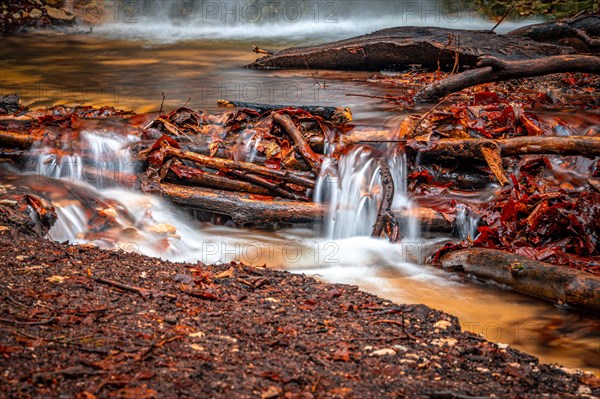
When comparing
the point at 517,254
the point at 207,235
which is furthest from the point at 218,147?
the point at 517,254

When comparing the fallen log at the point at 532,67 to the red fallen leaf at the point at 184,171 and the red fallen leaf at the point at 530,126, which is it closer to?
the red fallen leaf at the point at 530,126

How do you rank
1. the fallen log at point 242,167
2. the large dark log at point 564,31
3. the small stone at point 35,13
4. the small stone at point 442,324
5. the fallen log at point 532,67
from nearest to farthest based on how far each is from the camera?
1. the small stone at point 442,324
2. the fallen log at point 242,167
3. the fallen log at point 532,67
4. the large dark log at point 564,31
5. the small stone at point 35,13

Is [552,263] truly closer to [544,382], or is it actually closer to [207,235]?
[544,382]

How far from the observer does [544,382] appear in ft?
11.6

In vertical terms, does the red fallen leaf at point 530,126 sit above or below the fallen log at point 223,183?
above

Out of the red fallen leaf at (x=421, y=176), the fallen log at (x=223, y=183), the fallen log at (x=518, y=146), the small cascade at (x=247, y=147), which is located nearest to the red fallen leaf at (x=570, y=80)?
the fallen log at (x=518, y=146)

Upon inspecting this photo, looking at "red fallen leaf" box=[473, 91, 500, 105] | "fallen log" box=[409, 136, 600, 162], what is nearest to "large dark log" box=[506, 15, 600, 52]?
"red fallen leaf" box=[473, 91, 500, 105]

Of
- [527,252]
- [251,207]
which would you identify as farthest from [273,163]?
[527,252]

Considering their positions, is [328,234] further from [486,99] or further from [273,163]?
[486,99]

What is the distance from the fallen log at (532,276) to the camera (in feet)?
15.8

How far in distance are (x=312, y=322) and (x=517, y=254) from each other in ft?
7.45

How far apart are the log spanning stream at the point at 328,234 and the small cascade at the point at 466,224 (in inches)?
0.5

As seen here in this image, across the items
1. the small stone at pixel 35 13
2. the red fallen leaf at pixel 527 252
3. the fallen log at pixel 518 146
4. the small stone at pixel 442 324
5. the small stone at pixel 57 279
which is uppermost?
the small stone at pixel 35 13

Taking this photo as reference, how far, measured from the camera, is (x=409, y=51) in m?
11.1
